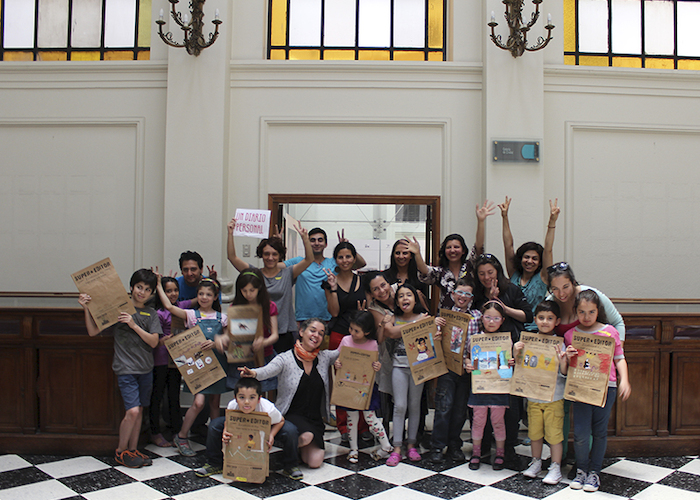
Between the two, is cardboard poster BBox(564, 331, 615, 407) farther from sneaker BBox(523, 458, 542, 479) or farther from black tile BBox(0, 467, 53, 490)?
black tile BBox(0, 467, 53, 490)

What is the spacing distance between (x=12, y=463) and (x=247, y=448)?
1.57 meters

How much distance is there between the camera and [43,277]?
16.0ft

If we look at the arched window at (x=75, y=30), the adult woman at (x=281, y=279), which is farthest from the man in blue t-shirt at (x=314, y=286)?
the arched window at (x=75, y=30)

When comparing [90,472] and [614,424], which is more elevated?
[614,424]

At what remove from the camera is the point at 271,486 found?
2.89m

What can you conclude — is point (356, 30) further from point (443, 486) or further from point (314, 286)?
point (443, 486)

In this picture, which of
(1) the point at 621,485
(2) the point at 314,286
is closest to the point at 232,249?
(2) the point at 314,286

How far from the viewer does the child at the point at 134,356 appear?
10.6 ft

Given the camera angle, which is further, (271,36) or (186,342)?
(271,36)

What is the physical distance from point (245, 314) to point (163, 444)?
1137mm

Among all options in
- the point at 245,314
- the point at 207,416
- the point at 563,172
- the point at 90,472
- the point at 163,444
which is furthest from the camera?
the point at 563,172

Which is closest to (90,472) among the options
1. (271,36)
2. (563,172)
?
(271,36)

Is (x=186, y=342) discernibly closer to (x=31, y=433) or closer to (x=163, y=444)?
(x=163, y=444)

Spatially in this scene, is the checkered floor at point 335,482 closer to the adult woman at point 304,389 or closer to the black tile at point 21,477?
the black tile at point 21,477
